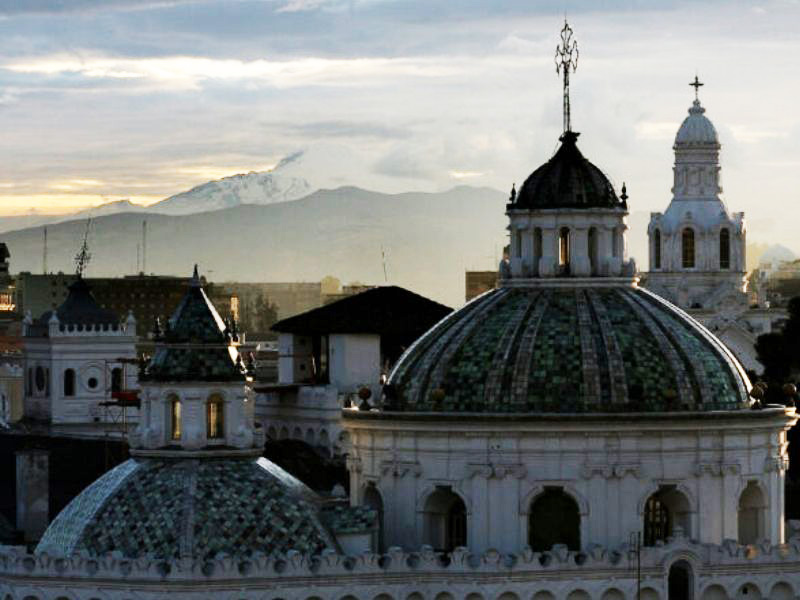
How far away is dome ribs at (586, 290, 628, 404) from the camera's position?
108 m

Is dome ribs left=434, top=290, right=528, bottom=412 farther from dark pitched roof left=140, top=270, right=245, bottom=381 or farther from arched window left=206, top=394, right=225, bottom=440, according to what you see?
arched window left=206, top=394, right=225, bottom=440

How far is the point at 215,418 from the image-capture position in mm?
106000

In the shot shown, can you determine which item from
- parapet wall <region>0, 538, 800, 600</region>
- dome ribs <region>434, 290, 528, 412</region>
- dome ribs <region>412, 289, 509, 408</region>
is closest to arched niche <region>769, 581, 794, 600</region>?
parapet wall <region>0, 538, 800, 600</region>

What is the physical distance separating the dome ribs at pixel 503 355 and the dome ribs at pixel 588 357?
4.58 ft

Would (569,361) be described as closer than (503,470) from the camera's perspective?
No

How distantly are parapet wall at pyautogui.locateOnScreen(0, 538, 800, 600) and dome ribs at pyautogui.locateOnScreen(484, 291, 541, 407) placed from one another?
198 inches

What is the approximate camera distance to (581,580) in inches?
4139

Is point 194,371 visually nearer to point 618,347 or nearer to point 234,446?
point 234,446

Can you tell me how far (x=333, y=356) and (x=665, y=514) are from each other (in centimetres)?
6384

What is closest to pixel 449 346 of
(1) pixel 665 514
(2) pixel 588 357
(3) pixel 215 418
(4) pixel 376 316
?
(2) pixel 588 357

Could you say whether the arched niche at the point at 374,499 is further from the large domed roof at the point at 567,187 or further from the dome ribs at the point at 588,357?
the large domed roof at the point at 567,187

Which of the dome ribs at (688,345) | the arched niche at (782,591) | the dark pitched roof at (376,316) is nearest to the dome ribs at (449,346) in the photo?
the dome ribs at (688,345)

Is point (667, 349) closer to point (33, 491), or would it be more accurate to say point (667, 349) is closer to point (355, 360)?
point (33, 491)

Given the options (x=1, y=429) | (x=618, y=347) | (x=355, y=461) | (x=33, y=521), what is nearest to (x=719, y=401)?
(x=618, y=347)
